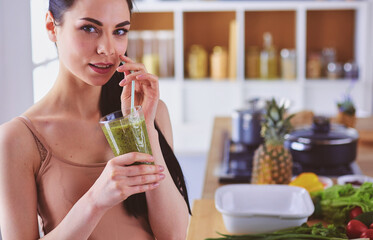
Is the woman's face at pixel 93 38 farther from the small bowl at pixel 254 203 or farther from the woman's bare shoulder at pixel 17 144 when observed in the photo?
the small bowl at pixel 254 203

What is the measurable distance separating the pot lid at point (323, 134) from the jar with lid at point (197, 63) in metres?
2.82

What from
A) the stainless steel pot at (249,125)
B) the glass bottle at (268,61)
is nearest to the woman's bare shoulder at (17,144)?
the stainless steel pot at (249,125)

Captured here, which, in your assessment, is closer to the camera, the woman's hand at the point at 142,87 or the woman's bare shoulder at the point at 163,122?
the woman's hand at the point at 142,87

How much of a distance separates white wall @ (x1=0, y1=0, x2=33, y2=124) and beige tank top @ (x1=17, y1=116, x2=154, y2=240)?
52 centimetres

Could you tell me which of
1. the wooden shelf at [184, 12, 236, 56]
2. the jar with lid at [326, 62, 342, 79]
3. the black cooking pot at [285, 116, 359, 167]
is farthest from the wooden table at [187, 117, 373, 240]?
the wooden shelf at [184, 12, 236, 56]

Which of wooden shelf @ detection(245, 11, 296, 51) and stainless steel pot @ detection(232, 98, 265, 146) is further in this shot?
wooden shelf @ detection(245, 11, 296, 51)

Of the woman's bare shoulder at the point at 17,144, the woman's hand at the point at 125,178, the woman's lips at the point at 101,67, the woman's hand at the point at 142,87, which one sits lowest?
the woman's hand at the point at 125,178

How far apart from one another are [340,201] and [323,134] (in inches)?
27.3

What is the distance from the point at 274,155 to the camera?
1.91 metres

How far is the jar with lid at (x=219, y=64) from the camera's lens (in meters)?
5.05

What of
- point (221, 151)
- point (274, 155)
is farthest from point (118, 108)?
point (221, 151)

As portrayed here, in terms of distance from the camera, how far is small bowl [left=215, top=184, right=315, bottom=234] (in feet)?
4.70

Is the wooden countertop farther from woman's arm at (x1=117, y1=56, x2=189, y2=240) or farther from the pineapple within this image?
woman's arm at (x1=117, y1=56, x2=189, y2=240)

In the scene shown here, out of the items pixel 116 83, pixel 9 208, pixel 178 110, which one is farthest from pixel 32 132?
pixel 178 110
